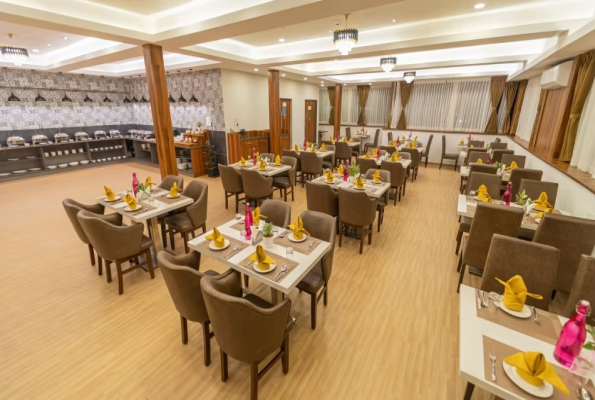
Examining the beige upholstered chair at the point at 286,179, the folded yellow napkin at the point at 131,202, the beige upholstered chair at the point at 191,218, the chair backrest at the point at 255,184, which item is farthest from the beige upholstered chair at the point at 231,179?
the folded yellow napkin at the point at 131,202

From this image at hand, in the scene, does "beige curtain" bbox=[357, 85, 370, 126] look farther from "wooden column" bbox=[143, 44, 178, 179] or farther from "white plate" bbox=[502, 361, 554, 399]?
"white plate" bbox=[502, 361, 554, 399]

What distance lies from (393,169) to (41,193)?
8.07m

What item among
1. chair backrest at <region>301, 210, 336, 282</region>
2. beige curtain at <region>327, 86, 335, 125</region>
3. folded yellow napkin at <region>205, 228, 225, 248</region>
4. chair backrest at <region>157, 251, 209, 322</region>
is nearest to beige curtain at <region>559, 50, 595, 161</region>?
chair backrest at <region>301, 210, 336, 282</region>

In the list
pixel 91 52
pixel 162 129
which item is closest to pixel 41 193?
pixel 91 52

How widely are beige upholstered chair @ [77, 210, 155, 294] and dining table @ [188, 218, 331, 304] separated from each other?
940 millimetres

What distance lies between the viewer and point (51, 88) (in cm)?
825

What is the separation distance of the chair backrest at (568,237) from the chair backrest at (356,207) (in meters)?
1.70

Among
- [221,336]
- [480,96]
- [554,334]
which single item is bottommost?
[221,336]

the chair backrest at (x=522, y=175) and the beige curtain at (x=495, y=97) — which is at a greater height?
the beige curtain at (x=495, y=97)

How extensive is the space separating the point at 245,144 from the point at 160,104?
3.45 meters

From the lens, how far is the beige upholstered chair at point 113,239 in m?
2.74

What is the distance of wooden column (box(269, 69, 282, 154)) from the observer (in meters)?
7.41

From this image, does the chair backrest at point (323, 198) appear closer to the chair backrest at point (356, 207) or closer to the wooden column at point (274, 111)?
the chair backrest at point (356, 207)

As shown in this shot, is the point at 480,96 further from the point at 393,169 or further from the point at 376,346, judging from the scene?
the point at 376,346
